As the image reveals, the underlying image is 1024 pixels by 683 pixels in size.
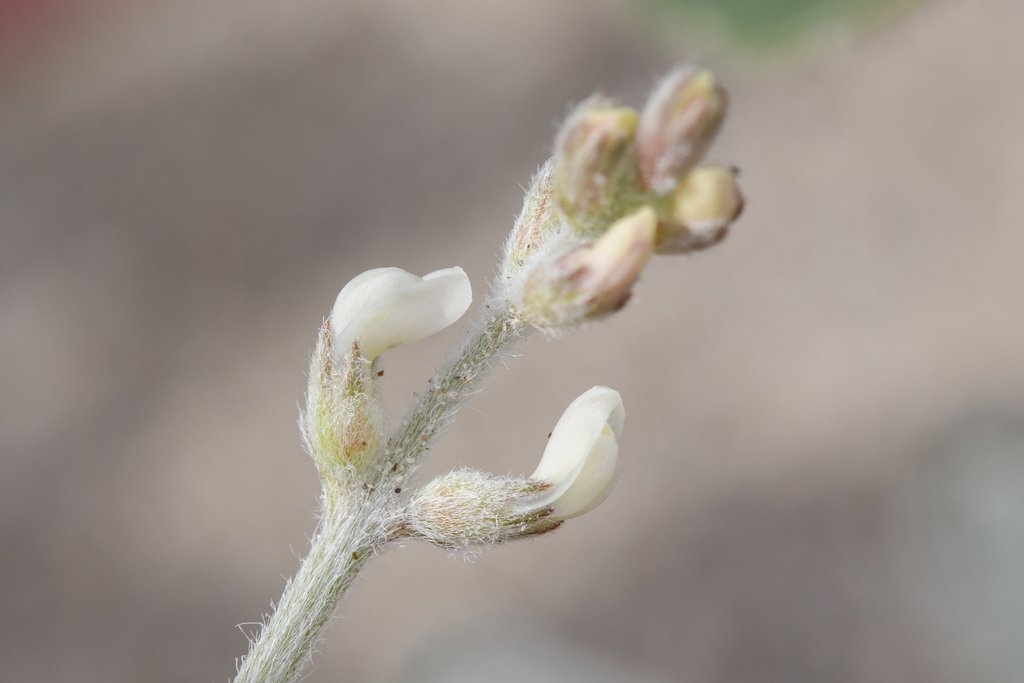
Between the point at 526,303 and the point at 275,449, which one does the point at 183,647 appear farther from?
the point at 526,303

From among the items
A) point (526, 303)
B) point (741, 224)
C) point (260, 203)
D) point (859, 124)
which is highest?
point (260, 203)

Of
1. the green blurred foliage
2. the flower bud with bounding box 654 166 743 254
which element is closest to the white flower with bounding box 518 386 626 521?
the flower bud with bounding box 654 166 743 254

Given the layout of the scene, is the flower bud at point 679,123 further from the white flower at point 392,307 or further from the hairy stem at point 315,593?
the hairy stem at point 315,593

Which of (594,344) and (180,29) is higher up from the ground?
(180,29)

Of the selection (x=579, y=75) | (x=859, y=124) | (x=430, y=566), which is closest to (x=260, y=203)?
(x=579, y=75)

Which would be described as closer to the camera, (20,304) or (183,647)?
(183,647)

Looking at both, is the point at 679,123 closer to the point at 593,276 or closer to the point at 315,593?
the point at 593,276

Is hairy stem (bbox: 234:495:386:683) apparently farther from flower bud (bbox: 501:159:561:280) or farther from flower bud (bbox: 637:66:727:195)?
flower bud (bbox: 637:66:727:195)
